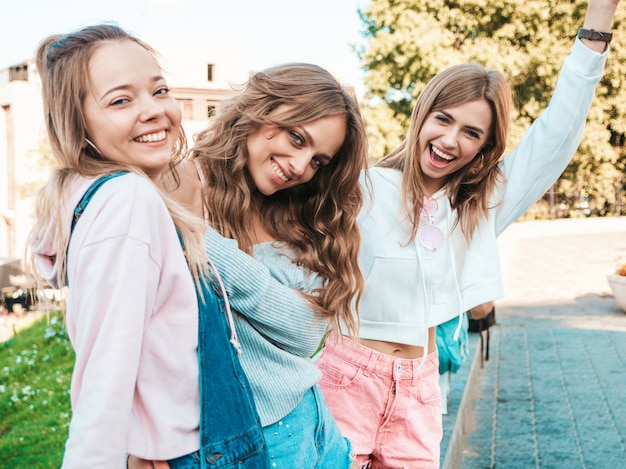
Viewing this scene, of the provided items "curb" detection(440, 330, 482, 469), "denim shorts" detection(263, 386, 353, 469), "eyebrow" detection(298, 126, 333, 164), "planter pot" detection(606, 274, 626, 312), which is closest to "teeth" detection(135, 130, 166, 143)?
"eyebrow" detection(298, 126, 333, 164)

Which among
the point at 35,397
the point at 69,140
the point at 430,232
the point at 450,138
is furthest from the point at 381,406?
the point at 35,397

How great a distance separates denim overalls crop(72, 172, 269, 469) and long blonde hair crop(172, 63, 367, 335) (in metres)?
0.41

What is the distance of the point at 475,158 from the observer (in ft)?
8.19

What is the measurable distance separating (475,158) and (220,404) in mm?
1569

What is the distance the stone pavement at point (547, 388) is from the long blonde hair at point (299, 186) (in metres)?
2.21

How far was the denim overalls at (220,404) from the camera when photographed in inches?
48.6

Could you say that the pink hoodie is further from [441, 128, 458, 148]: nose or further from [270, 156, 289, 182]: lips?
[441, 128, 458, 148]: nose

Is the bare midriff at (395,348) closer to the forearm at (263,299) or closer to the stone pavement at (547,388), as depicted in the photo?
the forearm at (263,299)

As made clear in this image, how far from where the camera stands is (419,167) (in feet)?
8.09

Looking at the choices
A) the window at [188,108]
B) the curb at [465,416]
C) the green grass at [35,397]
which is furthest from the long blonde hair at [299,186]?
the window at [188,108]

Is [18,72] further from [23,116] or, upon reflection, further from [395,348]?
[395,348]

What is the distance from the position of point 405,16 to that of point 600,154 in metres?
8.04

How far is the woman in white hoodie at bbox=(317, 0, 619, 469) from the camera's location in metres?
2.34

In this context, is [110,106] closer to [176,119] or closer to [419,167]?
[176,119]
